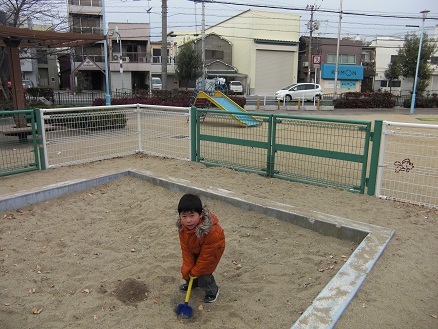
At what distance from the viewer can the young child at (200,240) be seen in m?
2.64

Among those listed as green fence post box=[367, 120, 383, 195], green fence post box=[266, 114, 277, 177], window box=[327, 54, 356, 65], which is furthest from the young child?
window box=[327, 54, 356, 65]

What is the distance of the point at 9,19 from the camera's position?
15.4m

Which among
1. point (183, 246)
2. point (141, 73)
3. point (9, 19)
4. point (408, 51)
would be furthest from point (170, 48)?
point (183, 246)

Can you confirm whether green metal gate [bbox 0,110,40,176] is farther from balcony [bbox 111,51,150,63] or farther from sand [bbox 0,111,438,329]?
balcony [bbox 111,51,150,63]

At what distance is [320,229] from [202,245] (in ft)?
6.19

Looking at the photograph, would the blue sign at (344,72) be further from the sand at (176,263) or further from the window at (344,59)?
the sand at (176,263)

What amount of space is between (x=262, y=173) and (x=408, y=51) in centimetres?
3809

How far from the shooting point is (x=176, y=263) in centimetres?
355

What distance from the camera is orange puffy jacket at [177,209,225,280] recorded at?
2677 mm

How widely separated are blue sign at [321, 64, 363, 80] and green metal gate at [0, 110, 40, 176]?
43272 millimetres

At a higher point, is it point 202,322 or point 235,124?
point 235,124

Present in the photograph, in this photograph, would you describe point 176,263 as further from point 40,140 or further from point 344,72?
point 344,72

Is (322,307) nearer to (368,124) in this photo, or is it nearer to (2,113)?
(368,124)

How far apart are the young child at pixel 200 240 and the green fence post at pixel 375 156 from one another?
312 cm
